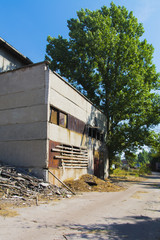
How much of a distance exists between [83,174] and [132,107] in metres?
11.4

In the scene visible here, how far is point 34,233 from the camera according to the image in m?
4.98

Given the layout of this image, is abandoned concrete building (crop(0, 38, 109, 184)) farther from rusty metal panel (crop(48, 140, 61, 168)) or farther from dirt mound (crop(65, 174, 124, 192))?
dirt mound (crop(65, 174, 124, 192))

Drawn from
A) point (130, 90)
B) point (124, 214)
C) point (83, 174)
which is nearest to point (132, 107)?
point (130, 90)

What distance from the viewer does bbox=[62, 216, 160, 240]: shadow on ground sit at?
4.96m

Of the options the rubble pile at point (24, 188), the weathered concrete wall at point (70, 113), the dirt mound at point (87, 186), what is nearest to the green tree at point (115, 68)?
the weathered concrete wall at point (70, 113)

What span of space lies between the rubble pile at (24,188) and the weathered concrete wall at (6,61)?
9785mm

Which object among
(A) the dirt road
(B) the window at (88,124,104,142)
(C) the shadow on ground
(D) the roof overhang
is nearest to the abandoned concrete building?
(D) the roof overhang

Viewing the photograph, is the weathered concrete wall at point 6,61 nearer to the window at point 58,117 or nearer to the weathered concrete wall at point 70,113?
the weathered concrete wall at point 70,113

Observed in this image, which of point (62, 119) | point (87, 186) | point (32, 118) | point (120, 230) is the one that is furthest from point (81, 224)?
point (62, 119)

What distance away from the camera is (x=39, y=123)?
1305cm

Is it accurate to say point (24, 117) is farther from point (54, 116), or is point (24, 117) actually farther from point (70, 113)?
point (70, 113)

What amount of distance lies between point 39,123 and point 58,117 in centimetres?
180

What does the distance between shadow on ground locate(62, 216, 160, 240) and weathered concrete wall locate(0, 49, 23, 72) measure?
15.5 meters

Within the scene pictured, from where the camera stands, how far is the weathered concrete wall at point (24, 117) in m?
12.8
